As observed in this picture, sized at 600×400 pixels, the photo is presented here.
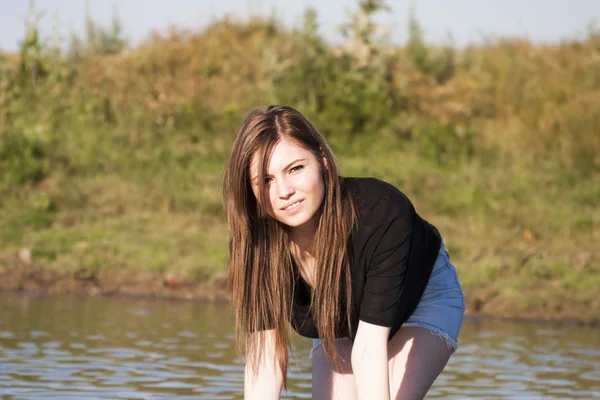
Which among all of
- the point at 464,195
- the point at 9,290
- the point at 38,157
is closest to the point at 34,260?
the point at 9,290

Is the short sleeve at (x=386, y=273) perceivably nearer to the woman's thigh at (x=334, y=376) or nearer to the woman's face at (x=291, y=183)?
the woman's face at (x=291, y=183)

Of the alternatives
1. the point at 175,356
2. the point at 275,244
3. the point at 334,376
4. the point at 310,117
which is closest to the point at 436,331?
the point at 334,376

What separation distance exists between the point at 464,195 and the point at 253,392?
8.26 m

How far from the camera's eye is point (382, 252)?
11.8 ft

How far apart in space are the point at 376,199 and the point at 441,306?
626 millimetres

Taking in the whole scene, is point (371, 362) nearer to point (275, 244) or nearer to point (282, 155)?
point (275, 244)

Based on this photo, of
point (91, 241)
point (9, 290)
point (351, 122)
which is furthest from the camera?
point (351, 122)

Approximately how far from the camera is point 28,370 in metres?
6.14

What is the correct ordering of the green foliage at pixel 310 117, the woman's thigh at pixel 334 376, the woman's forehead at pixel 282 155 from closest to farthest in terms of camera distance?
the woman's forehead at pixel 282 155, the woman's thigh at pixel 334 376, the green foliage at pixel 310 117

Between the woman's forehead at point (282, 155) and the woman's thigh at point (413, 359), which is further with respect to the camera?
the woman's thigh at point (413, 359)

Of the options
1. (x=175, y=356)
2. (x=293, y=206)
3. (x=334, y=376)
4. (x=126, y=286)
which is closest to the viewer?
(x=293, y=206)

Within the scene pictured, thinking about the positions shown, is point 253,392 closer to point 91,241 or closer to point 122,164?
point 91,241

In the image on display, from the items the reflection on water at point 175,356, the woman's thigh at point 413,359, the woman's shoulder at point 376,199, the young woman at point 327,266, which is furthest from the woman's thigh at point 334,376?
the reflection on water at point 175,356

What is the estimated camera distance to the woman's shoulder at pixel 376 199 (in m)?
3.63
